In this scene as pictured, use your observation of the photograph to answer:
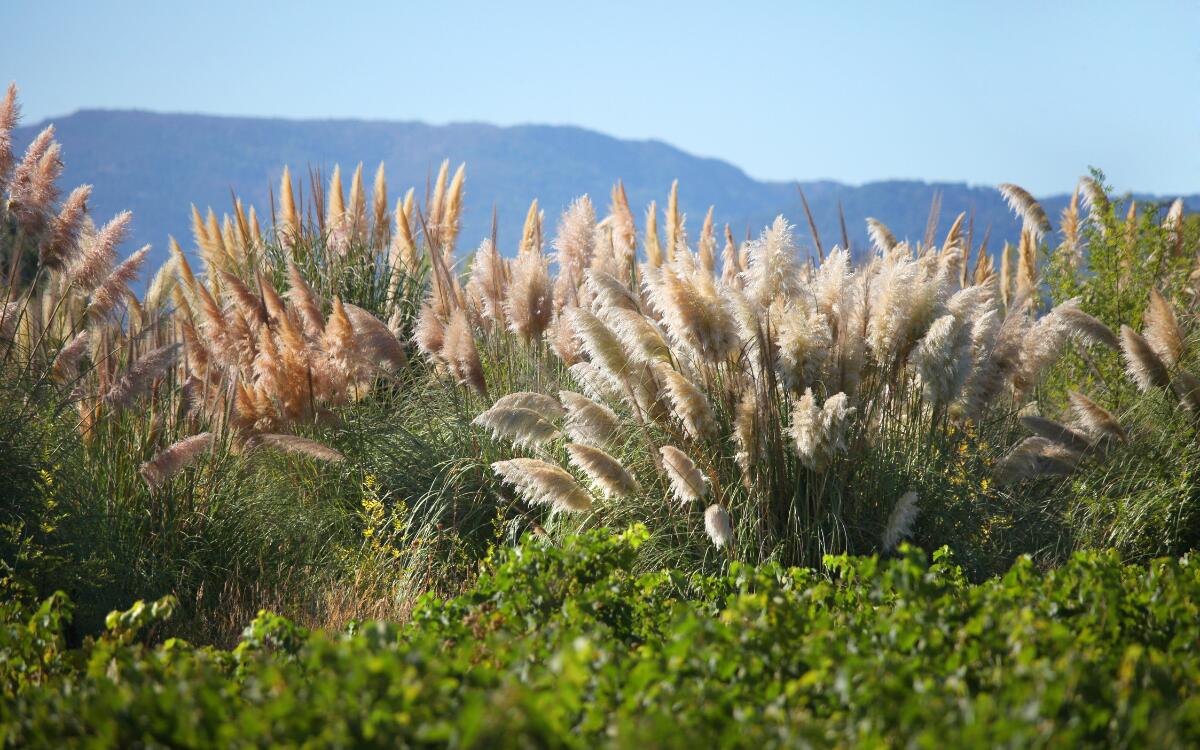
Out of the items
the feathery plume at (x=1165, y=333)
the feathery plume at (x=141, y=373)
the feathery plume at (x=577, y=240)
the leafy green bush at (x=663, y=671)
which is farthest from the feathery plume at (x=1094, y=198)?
the feathery plume at (x=141, y=373)

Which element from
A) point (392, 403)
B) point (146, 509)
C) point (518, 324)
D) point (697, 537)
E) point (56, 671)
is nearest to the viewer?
point (56, 671)

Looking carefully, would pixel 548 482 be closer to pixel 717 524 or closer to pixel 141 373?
pixel 717 524

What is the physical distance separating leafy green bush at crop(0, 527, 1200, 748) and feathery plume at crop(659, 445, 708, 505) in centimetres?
61

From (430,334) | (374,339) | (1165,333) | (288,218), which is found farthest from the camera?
(288,218)

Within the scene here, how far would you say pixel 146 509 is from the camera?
526 cm

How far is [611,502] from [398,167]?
109736mm

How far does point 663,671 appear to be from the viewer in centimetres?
279

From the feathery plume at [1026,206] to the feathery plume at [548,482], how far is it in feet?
17.7

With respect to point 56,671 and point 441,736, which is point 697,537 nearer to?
point 56,671

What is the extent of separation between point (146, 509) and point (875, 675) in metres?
3.87

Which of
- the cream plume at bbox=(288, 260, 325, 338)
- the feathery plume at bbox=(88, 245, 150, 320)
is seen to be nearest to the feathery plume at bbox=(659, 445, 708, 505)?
the cream plume at bbox=(288, 260, 325, 338)

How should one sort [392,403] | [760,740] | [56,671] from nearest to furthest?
[760,740], [56,671], [392,403]

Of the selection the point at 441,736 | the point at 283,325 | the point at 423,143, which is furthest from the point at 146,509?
the point at 423,143

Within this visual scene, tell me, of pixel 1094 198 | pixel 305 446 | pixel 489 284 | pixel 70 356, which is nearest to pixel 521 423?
pixel 305 446
